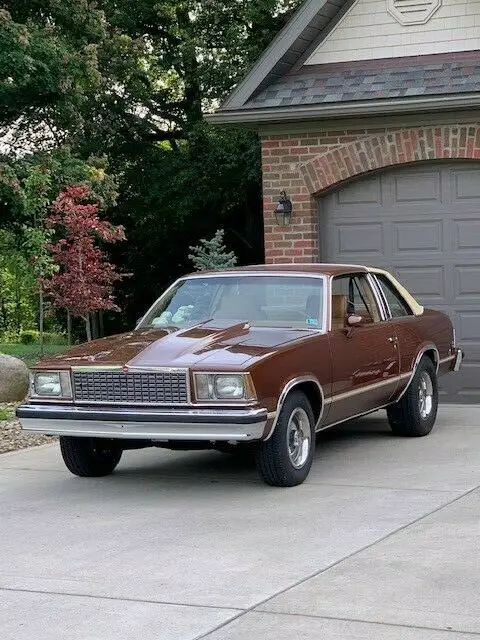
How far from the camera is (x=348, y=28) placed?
15148mm

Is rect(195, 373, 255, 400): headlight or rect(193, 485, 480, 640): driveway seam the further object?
rect(195, 373, 255, 400): headlight

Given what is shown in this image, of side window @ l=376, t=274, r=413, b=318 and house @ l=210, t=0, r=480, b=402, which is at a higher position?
house @ l=210, t=0, r=480, b=402

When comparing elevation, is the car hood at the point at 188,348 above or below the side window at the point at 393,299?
below

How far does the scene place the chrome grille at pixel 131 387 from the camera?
852 cm

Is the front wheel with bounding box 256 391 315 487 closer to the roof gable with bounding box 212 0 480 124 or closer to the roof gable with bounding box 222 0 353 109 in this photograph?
the roof gable with bounding box 212 0 480 124

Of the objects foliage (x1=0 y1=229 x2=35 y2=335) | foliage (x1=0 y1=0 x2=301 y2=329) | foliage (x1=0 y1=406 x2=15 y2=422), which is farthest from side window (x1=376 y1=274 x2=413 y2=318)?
foliage (x1=0 y1=229 x2=35 y2=335)

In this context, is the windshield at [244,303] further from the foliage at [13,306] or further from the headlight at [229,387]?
the foliage at [13,306]

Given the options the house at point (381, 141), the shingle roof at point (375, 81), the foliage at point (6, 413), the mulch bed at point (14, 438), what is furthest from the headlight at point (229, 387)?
the shingle roof at point (375, 81)

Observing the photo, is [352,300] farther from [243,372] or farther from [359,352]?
[243,372]

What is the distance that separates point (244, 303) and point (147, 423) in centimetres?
187

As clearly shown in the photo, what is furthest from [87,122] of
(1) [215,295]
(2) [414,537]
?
(2) [414,537]

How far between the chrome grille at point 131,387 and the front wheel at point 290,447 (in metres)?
0.74

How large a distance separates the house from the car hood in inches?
208

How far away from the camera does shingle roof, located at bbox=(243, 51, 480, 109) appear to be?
13.9 meters
